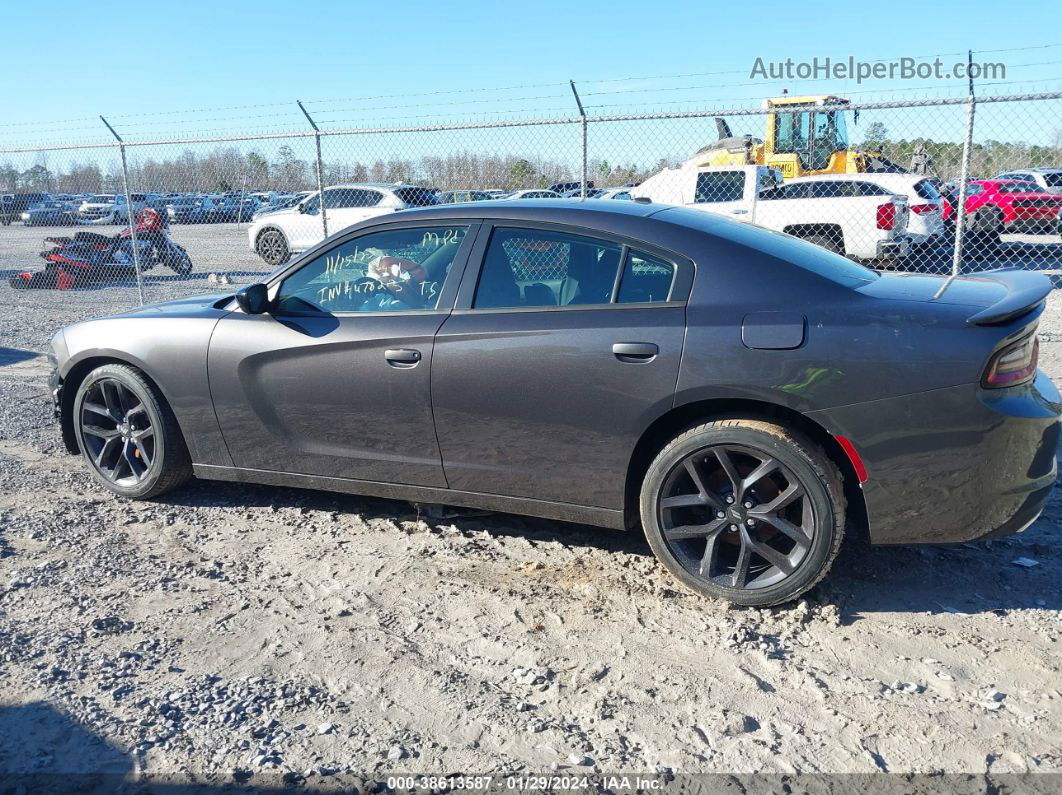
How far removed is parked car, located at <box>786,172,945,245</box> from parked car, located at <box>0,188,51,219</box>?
15608 millimetres

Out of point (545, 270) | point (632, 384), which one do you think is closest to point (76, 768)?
point (632, 384)

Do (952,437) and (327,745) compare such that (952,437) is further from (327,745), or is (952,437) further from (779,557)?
(327,745)

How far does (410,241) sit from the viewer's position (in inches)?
162

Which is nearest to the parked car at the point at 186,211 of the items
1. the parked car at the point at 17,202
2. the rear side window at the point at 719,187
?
the parked car at the point at 17,202

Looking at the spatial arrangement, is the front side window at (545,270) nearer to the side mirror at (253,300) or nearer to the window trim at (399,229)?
the window trim at (399,229)

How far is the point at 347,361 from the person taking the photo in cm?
396

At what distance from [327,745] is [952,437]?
7.81ft

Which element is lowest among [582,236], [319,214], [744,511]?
[744,511]

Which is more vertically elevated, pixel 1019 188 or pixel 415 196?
pixel 415 196

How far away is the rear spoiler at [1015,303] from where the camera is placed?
9.97 ft

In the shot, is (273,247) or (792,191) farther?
(273,247)

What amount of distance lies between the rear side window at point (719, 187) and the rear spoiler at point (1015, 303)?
11.1 m

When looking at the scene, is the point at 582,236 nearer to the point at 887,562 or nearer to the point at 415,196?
the point at 887,562

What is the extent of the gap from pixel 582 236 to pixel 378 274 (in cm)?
105
